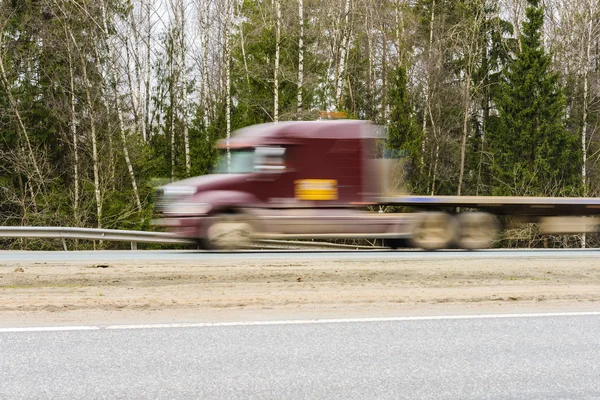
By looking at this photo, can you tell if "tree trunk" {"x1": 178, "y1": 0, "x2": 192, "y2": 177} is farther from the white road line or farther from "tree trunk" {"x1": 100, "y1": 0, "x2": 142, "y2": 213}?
the white road line

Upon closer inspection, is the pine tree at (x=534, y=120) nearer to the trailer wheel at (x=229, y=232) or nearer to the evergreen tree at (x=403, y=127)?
the evergreen tree at (x=403, y=127)

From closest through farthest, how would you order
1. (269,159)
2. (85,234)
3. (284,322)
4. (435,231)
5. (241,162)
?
(284,322)
(269,159)
(241,162)
(435,231)
(85,234)

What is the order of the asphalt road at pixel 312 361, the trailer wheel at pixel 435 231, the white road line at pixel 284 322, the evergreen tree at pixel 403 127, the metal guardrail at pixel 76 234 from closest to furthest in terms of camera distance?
1. the asphalt road at pixel 312 361
2. the white road line at pixel 284 322
3. the trailer wheel at pixel 435 231
4. the metal guardrail at pixel 76 234
5. the evergreen tree at pixel 403 127

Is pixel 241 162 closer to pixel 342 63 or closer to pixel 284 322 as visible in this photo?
pixel 284 322

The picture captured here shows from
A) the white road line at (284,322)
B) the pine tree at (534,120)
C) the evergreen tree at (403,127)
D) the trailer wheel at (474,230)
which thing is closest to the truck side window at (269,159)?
the trailer wheel at (474,230)

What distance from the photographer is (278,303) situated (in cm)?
738

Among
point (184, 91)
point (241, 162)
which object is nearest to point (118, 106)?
point (184, 91)

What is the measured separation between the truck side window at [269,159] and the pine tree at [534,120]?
80.4 feet

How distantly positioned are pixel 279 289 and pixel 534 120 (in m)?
32.1

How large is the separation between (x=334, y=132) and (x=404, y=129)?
69.8 feet

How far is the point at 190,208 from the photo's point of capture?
13.2m

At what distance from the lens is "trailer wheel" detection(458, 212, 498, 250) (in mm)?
15422

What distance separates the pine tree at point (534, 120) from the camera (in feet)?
119

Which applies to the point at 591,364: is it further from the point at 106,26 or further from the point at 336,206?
the point at 106,26
